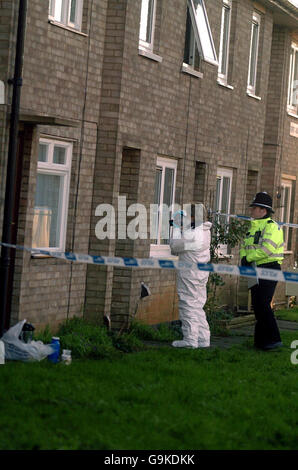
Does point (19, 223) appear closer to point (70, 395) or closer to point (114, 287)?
point (114, 287)

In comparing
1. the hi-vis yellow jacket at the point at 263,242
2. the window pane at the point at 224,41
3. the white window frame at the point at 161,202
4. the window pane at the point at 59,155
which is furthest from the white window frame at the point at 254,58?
the window pane at the point at 59,155

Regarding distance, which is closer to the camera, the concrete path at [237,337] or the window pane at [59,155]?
the window pane at [59,155]

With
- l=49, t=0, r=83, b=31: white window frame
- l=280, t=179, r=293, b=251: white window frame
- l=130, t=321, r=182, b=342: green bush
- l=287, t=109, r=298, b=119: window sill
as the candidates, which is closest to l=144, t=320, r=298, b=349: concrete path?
l=130, t=321, r=182, b=342: green bush

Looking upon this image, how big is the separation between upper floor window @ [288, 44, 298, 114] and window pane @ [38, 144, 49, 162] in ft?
40.0

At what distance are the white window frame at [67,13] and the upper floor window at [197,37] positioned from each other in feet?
11.4

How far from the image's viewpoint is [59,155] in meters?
13.0

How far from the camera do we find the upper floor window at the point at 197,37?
16.2 m

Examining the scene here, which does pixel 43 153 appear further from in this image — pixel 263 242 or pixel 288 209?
pixel 288 209

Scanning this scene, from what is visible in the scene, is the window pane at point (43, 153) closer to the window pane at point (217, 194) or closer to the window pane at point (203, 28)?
the window pane at point (203, 28)

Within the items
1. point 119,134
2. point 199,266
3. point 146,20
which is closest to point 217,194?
point 146,20

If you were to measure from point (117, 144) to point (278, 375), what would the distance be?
442 centimetres

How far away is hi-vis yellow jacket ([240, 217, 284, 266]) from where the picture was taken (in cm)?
1321

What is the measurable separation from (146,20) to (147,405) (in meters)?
8.15
